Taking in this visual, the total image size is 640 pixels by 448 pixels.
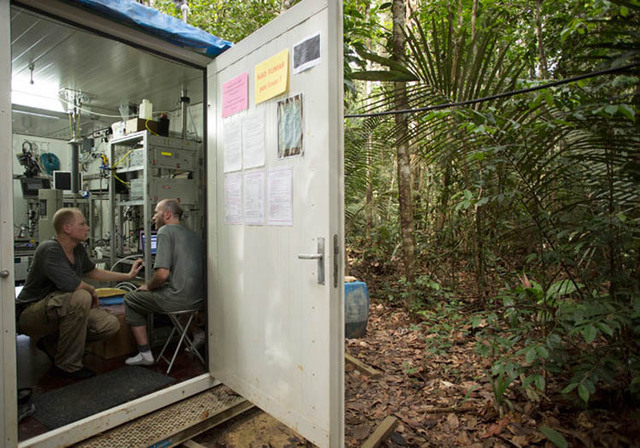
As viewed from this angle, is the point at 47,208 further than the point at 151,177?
Yes

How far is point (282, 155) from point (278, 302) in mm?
841

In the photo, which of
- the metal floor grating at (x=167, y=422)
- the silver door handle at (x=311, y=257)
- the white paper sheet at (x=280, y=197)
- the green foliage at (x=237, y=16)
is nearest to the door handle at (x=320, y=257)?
the silver door handle at (x=311, y=257)

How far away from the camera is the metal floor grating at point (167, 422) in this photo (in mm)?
2264

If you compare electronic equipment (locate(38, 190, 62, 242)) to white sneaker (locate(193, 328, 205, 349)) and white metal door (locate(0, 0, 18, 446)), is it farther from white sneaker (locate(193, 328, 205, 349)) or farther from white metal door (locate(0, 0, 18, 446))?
white metal door (locate(0, 0, 18, 446))

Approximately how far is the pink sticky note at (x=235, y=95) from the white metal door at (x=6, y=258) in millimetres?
1148

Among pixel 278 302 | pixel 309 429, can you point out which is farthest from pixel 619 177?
pixel 309 429

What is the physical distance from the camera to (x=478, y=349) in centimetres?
235

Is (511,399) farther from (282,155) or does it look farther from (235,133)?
(235,133)

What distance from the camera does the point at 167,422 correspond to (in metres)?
2.46

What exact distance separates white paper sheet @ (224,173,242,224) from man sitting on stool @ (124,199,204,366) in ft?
2.56

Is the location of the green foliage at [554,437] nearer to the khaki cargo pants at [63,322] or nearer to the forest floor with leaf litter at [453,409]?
the forest floor with leaf litter at [453,409]

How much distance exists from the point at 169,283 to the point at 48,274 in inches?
34.3

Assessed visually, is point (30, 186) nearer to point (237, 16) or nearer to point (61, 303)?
point (237, 16)

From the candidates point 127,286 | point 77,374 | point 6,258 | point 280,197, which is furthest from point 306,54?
point 127,286
